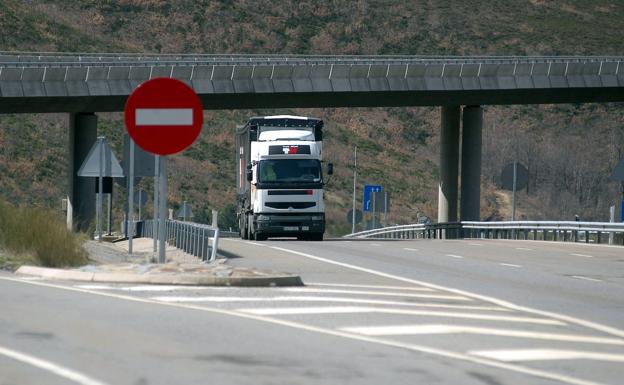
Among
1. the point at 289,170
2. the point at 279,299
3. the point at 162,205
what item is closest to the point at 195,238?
the point at 162,205

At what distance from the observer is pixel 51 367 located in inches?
401

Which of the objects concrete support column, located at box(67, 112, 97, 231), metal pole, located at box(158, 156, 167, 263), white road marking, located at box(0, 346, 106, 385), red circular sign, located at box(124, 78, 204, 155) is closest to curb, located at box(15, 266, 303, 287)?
metal pole, located at box(158, 156, 167, 263)

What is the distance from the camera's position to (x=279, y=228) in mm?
42250

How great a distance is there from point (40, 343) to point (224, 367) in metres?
2.04

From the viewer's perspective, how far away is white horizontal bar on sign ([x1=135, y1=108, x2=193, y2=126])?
1795cm

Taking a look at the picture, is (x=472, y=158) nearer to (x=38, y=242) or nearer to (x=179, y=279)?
(x=38, y=242)

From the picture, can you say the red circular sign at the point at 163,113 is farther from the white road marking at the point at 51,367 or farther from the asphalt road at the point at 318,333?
the white road marking at the point at 51,367

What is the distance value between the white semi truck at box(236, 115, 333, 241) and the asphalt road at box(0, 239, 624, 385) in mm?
20887

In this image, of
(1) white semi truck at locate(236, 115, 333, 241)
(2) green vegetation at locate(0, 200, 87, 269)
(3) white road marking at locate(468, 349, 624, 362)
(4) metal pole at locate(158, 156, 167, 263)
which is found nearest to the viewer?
(3) white road marking at locate(468, 349, 624, 362)

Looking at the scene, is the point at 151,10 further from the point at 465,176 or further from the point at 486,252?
the point at 486,252

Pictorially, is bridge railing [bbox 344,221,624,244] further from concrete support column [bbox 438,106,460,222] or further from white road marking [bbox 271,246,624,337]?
white road marking [bbox 271,246,624,337]

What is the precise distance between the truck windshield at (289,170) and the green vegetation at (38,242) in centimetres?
1944

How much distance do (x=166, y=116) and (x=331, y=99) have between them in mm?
46734

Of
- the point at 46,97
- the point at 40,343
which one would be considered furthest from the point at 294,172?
the point at 40,343
